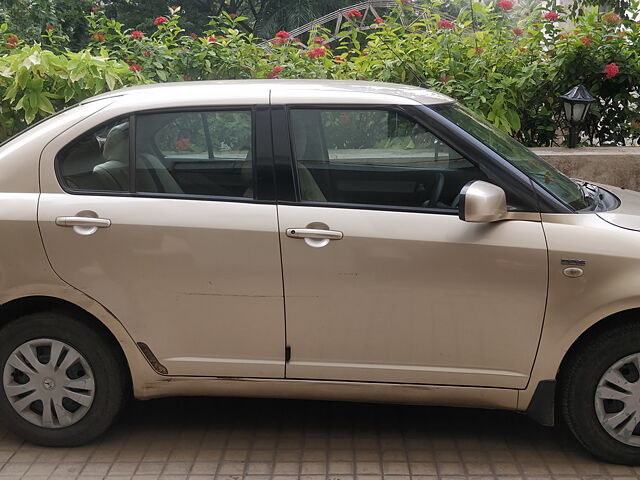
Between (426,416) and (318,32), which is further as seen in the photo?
(318,32)

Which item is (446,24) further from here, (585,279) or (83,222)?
(83,222)

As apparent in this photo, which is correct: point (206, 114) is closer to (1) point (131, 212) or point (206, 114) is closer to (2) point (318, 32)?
(1) point (131, 212)

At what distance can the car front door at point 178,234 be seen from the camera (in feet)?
12.4

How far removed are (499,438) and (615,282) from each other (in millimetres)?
1072

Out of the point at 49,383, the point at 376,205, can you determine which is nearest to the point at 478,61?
the point at 376,205

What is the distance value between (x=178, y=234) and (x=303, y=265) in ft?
1.93

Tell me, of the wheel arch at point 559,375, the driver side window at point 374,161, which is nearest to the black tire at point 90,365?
the driver side window at point 374,161

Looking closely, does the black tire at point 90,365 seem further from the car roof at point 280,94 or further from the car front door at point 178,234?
the car roof at point 280,94

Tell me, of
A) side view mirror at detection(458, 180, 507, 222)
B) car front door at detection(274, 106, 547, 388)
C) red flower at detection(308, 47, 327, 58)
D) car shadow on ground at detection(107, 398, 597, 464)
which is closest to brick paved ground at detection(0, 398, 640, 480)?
car shadow on ground at detection(107, 398, 597, 464)

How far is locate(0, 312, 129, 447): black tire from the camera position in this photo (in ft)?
12.8

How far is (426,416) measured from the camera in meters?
4.46

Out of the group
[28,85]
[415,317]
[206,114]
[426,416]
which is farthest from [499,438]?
[28,85]

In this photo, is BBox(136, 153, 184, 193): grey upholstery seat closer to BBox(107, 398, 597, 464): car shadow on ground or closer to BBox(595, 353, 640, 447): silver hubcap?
BBox(107, 398, 597, 464): car shadow on ground

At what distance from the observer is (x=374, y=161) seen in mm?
3922
